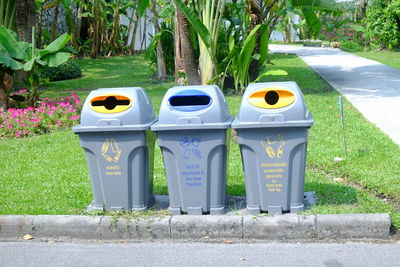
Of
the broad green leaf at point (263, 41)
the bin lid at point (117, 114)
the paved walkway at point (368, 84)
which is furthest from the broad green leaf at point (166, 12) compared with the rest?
the bin lid at point (117, 114)

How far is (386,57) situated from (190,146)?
20565 millimetres

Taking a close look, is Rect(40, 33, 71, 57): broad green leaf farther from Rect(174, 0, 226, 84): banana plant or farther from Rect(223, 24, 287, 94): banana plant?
Rect(223, 24, 287, 94): banana plant

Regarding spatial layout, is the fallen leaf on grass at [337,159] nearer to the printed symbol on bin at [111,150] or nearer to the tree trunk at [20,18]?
the printed symbol on bin at [111,150]

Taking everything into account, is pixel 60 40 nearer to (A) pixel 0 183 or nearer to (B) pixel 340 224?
(A) pixel 0 183

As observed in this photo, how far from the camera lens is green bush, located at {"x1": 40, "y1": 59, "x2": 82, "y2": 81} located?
2012 centimetres

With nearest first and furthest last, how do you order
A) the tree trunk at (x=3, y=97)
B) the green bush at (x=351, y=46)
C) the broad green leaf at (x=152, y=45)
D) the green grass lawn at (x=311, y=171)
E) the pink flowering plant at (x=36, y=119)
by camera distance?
the green grass lawn at (x=311, y=171), the pink flowering plant at (x=36, y=119), the tree trunk at (x=3, y=97), the broad green leaf at (x=152, y=45), the green bush at (x=351, y=46)

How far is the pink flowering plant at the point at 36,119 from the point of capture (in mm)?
11031

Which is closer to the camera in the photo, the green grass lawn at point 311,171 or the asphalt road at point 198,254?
the asphalt road at point 198,254

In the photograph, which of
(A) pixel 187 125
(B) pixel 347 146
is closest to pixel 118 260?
(A) pixel 187 125

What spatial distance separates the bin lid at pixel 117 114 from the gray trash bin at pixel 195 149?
0.20m

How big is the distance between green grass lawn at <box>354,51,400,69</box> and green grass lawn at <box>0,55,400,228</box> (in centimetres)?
1037

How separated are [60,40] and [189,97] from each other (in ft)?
20.1

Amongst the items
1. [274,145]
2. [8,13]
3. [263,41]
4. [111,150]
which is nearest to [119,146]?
[111,150]

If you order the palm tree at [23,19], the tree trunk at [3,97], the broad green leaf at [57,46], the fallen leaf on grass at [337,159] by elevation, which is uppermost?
the palm tree at [23,19]
